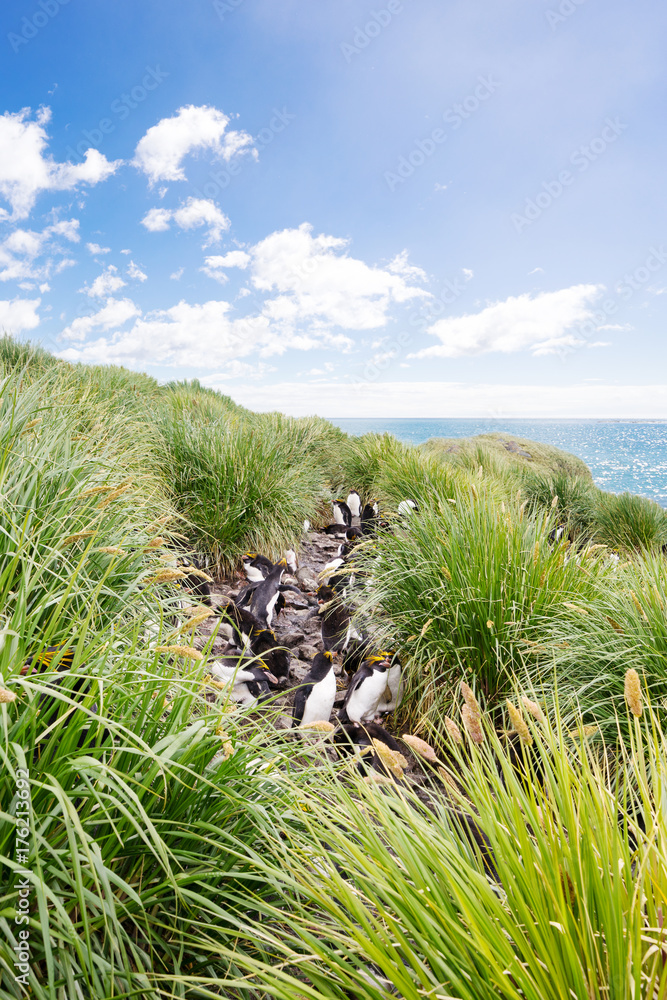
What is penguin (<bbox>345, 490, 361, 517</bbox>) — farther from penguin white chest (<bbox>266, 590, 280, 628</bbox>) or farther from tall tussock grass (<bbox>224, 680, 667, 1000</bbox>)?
tall tussock grass (<bbox>224, 680, 667, 1000</bbox>)

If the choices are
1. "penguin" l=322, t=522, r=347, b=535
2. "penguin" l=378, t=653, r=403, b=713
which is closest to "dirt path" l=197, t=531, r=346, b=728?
"penguin" l=378, t=653, r=403, b=713

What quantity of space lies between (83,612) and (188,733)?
905mm

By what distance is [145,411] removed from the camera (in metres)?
5.60

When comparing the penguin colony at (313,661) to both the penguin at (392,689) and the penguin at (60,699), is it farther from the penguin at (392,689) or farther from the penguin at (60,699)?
the penguin at (60,699)

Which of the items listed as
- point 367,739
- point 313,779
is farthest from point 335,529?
point 313,779

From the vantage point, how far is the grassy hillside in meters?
0.82

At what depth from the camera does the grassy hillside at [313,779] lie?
818 mm

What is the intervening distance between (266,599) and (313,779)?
1899 mm

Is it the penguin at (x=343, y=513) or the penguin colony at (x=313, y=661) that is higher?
the penguin at (x=343, y=513)

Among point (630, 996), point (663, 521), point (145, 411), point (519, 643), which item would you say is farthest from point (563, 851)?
point (663, 521)

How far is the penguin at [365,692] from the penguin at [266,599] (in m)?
0.85

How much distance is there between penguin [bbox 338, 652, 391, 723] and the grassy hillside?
219mm

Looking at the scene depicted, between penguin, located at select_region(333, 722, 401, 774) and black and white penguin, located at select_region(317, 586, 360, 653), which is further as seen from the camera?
black and white penguin, located at select_region(317, 586, 360, 653)

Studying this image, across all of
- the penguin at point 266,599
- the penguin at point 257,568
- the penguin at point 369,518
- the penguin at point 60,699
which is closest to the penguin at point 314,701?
the penguin at point 266,599
